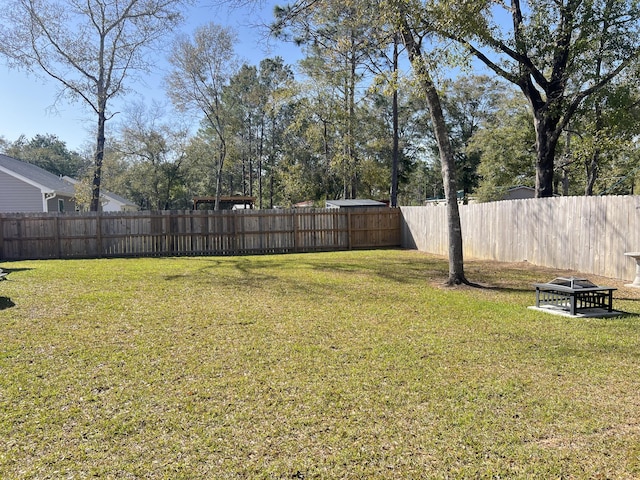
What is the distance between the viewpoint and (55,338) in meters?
4.61

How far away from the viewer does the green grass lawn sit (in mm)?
2309

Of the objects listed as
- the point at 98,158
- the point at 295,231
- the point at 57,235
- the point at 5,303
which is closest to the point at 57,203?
the point at 98,158

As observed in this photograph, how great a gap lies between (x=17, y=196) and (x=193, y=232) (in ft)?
32.4

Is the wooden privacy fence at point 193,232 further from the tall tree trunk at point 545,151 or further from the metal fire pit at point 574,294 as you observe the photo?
the metal fire pit at point 574,294

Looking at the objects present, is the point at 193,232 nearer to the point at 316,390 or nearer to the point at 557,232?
the point at 557,232

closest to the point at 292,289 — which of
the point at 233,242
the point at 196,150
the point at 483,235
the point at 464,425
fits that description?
the point at 464,425

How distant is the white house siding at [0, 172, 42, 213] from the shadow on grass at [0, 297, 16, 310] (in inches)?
603

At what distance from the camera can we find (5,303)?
6352mm

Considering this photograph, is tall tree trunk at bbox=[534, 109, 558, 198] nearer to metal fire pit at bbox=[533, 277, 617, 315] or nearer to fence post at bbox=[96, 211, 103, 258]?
metal fire pit at bbox=[533, 277, 617, 315]

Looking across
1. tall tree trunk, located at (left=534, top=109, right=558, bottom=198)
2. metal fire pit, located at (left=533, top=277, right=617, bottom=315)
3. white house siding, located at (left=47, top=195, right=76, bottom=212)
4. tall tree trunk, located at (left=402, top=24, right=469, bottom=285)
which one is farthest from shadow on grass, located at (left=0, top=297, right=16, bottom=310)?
white house siding, located at (left=47, top=195, right=76, bottom=212)

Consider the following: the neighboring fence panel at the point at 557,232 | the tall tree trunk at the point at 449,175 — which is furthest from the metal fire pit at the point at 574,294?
the neighboring fence panel at the point at 557,232

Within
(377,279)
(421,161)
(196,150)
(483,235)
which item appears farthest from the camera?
(421,161)

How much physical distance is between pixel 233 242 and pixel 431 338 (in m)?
11.9

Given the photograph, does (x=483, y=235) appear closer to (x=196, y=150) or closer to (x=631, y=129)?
(x=631, y=129)
